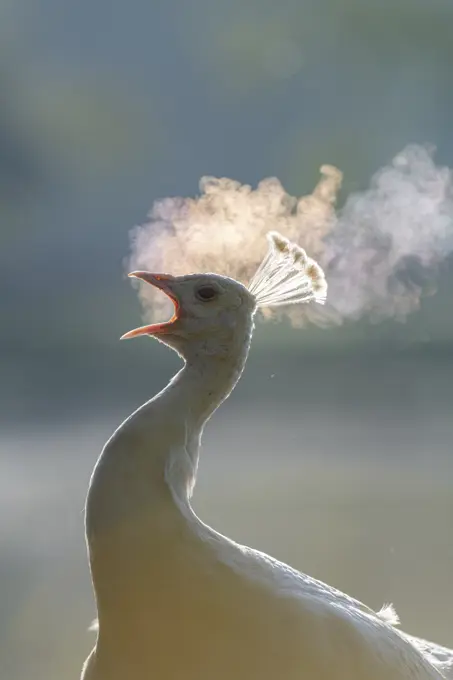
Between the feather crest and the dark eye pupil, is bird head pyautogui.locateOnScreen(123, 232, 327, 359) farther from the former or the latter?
the feather crest

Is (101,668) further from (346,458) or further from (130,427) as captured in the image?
(346,458)

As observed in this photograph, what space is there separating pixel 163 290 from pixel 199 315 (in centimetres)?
6

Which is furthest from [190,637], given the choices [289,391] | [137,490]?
[289,391]

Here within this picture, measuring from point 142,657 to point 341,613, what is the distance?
259 millimetres

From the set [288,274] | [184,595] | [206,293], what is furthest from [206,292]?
[184,595]

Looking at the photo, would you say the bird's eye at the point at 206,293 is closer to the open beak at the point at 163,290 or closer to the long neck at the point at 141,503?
the open beak at the point at 163,290

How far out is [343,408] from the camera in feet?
7.30


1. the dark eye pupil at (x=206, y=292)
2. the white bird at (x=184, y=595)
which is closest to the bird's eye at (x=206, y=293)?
the dark eye pupil at (x=206, y=292)

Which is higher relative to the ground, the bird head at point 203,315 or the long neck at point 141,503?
the bird head at point 203,315

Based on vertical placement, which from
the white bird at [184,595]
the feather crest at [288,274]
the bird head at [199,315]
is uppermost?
the feather crest at [288,274]

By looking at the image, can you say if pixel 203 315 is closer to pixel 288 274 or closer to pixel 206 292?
pixel 206 292

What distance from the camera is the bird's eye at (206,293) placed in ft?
2.84

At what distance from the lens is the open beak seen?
0.86m

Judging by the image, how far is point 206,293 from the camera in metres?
0.87
